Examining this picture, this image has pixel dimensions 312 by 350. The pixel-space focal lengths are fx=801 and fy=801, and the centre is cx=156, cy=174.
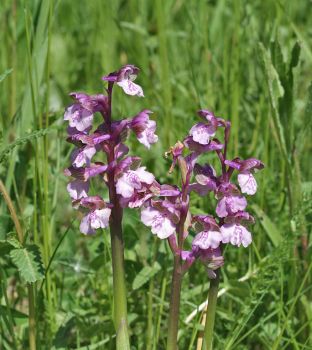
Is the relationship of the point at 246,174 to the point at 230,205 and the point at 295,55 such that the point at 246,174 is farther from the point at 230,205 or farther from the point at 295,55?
the point at 295,55

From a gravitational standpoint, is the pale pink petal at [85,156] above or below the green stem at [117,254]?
above

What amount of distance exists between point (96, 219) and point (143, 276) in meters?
0.64

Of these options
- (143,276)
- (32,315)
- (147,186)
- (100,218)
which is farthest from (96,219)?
(143,276)

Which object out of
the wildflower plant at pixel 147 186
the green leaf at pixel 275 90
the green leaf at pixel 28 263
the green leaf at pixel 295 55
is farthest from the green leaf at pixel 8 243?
the green leaf at pixel 295 55

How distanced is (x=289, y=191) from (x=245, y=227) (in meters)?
0.77

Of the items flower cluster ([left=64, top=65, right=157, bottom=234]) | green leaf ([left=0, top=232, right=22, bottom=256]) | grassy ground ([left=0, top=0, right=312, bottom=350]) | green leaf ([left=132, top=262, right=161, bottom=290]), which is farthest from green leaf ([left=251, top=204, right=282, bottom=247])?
flower cluster ([left=64, top=65, right=157, bottom=234])

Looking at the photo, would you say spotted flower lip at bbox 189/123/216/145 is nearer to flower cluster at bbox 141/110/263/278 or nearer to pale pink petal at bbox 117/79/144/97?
flower cluster at bbox 141/110/263/278

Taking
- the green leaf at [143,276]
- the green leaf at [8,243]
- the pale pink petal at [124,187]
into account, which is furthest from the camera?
the green leaf at [143,276]

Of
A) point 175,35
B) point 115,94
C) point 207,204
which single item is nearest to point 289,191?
point 207,204

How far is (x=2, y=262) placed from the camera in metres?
2.24

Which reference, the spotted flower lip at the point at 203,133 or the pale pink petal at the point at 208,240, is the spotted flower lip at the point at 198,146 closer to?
the spotted flower lip at the point at 203,133

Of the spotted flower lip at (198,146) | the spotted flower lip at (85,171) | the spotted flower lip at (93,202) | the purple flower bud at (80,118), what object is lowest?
the spotted flower lip at (93,202)

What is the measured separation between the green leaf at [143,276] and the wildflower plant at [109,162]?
1.78 feet

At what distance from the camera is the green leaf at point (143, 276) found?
80.0 inches
